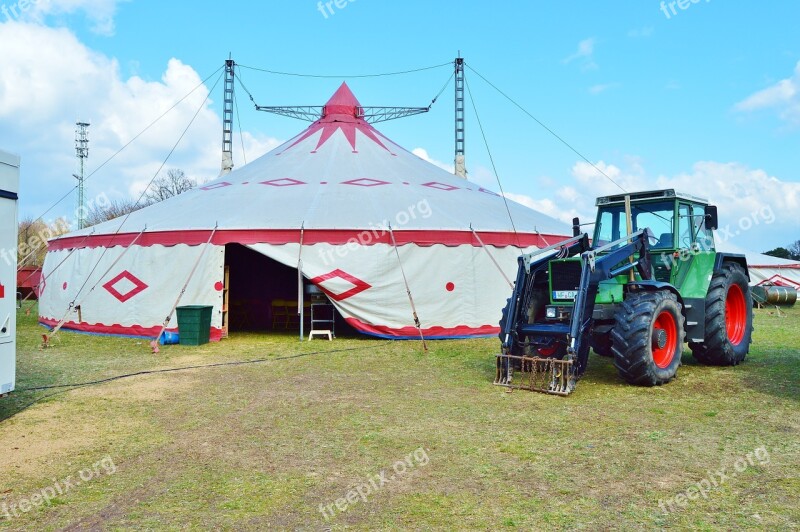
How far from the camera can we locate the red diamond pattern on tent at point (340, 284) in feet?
35.6

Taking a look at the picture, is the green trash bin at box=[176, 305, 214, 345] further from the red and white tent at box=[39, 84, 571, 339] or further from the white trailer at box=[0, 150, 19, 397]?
the white trailer at box=[0, 150, 19, 397]

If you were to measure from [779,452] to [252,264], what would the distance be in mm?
11633

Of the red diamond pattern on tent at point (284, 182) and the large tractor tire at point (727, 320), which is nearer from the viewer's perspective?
the large tractor tire at point (727, 320)

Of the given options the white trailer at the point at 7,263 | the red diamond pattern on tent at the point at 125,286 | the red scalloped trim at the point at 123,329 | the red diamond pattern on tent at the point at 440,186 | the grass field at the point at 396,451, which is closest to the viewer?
the grass field at the point at 396,451

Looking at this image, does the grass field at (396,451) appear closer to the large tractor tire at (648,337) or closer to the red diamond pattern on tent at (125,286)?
the large tractor tire at (648,337)

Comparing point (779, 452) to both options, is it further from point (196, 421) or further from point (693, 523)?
point (196, 421)

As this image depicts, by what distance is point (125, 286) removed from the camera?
37.5ft

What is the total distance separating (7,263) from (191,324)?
5103 mm

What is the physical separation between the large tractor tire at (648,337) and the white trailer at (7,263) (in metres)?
5.62

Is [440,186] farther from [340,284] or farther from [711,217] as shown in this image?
[711,217]

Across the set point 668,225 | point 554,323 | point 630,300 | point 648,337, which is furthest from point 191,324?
point 668,225

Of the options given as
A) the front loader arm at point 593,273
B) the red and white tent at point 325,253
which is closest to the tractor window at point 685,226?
the front loader arm at point 593,273

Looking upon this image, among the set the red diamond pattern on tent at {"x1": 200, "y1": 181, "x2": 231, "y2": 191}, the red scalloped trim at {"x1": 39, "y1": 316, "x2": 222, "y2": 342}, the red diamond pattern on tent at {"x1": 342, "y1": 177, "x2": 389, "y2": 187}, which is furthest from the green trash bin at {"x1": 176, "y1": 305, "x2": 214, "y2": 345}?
the red diamond pattern on tent at {"x1": 342, "y1": 177, "x2": 389, "y2": 187}

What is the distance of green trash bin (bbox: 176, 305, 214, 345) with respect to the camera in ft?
34.2
